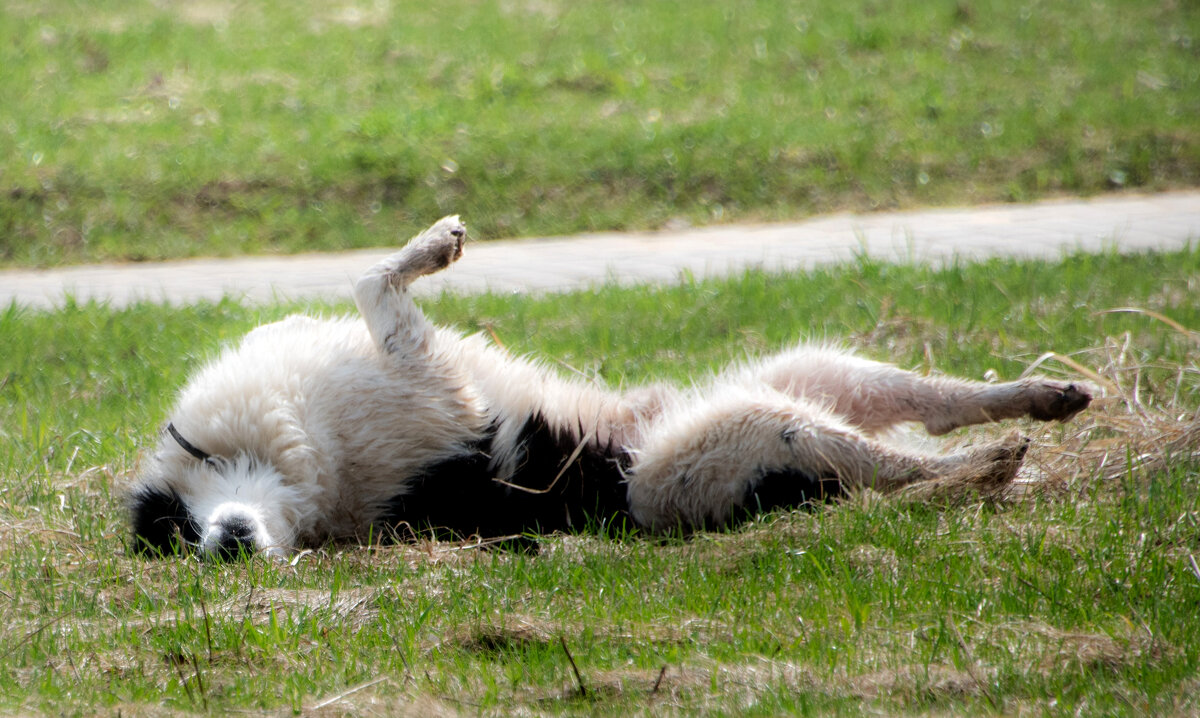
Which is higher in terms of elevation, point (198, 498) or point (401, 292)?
point (401, 292)

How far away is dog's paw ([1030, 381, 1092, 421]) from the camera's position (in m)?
4.57

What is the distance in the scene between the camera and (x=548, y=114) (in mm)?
12195

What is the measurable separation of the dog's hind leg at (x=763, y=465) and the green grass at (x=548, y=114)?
6.15m

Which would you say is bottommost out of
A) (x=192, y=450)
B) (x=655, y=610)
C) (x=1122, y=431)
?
(x=1122, y=431)

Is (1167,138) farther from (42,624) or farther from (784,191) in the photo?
(42,624)

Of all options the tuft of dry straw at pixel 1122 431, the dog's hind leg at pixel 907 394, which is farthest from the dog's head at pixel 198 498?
the tuft of dry straw at pixel 1122 431

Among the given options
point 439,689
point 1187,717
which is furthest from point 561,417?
point 1187,717

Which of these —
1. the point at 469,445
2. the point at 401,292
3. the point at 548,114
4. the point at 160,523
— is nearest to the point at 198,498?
the point at 160,523

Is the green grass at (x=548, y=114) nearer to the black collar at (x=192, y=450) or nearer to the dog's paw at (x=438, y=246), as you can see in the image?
the dog's paw at (x=438, y=246)

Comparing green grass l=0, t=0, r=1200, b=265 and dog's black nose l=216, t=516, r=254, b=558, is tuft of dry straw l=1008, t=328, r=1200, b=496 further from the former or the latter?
green grass l=0, t=0, r=1200, b=265

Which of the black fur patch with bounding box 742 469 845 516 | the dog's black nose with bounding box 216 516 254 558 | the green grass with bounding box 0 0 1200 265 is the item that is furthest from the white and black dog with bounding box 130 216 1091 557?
the green grass with bounding box 0 0 1200 265

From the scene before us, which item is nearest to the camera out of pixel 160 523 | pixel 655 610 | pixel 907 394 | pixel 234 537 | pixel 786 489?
pixel 655 610

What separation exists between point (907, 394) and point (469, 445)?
65.1 inches

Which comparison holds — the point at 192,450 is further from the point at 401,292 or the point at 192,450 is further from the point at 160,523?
the point at 401,292
